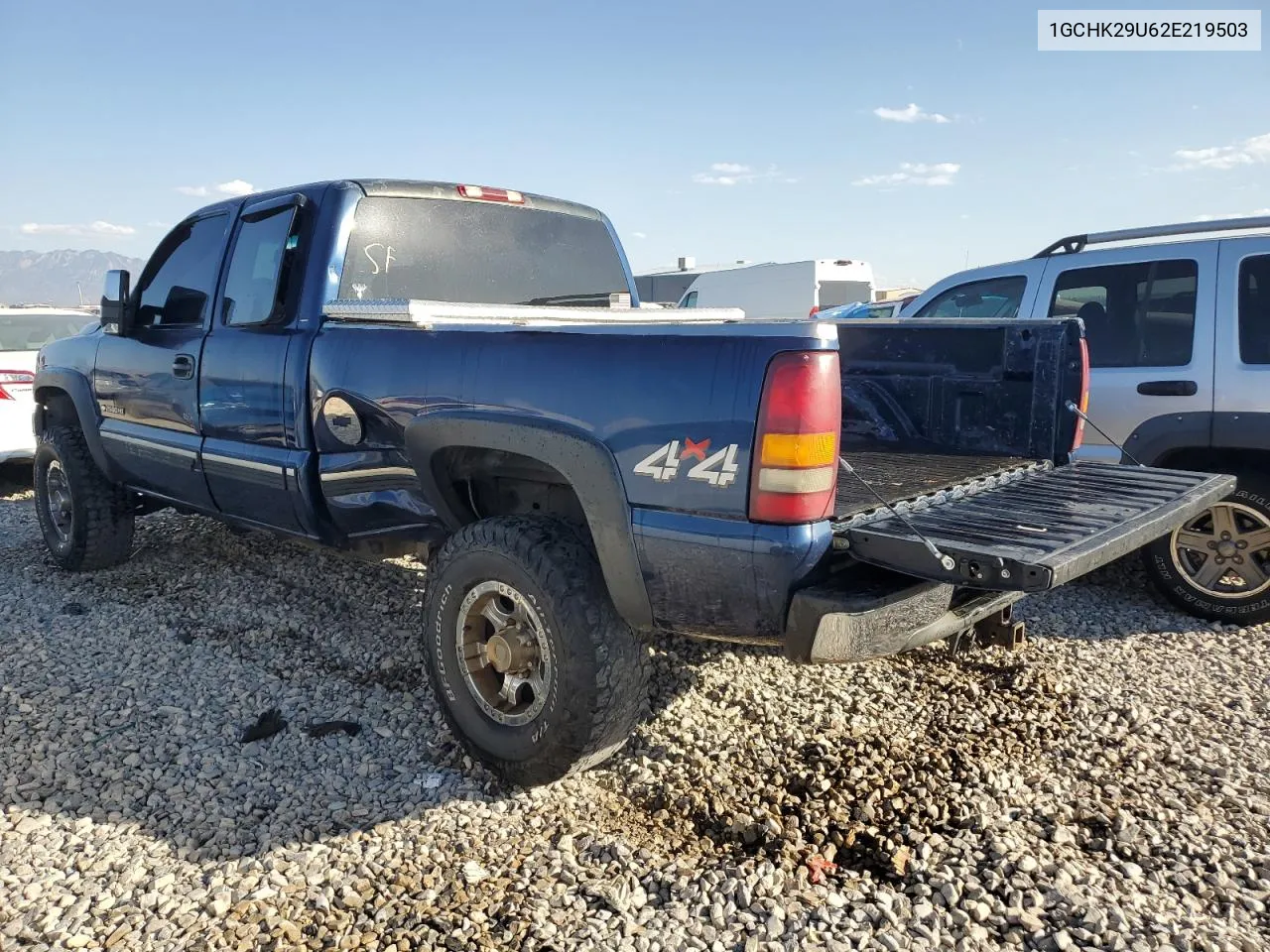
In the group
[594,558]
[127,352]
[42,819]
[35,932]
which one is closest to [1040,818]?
[594,558]

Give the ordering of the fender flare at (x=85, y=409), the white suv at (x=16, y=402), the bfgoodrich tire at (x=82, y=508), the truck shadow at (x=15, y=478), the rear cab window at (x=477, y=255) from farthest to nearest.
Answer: the truck shadow at (x=15, y=478), the white suv at (x=16, y=402), the bfgoodrich tire at (x=82, y=508), the fender flare at (x=85, y=409), the rear cab window at (x=477, y=255)

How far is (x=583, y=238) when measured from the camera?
4.56 m

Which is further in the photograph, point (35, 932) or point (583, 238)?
point (583, 238)

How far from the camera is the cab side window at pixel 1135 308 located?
4.66m

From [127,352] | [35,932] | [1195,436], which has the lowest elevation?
[35,932]

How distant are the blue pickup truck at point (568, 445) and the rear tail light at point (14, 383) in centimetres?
315

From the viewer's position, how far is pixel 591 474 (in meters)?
2.60

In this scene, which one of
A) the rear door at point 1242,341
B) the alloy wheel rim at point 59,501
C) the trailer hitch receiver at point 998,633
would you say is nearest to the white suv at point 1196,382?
the rear door at point 1242,341

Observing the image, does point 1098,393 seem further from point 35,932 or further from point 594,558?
point 35,932

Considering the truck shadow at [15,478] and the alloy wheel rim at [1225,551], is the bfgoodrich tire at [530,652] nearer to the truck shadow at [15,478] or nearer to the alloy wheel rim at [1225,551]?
the alloy wheel rim at [1225,551]

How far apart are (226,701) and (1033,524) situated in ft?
10.1

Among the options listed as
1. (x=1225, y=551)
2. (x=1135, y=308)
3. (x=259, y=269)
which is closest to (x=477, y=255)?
(x=259, y=269)

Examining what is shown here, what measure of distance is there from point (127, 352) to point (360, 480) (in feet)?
6.99

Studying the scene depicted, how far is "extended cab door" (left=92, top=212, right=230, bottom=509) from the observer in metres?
4.27
